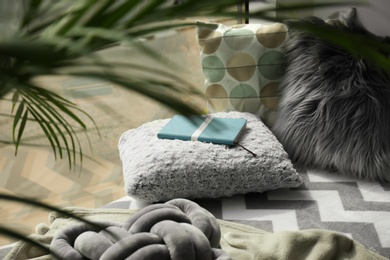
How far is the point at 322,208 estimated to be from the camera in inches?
60.7

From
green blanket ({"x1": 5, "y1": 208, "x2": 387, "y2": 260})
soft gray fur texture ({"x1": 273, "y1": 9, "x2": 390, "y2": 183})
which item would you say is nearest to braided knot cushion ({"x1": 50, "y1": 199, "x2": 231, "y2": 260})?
green blanket ({"x1": 5, "y1": 208, "x2": 387, "y2": 260})

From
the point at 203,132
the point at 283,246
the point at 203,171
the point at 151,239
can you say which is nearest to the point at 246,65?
the point at 203,132

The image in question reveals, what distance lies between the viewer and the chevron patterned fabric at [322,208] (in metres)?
1.44

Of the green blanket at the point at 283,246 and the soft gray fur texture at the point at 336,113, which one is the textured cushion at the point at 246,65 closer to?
the soft gray fur texture at the point at 336,113

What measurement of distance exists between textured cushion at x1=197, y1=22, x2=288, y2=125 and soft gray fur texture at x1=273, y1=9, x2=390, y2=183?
98mm

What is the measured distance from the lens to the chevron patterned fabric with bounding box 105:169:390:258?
1.44 m

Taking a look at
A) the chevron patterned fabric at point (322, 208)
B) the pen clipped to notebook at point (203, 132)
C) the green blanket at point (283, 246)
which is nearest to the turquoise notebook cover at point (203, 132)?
the pen clipped to notebook at point (203, 132)

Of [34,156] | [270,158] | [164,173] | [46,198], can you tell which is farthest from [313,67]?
[34,156]

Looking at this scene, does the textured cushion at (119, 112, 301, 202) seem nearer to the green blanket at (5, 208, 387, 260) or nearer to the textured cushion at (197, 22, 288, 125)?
the green blanket at (5, 208, 387, 260)

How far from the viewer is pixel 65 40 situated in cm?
36

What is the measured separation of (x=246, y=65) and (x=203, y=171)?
543mm

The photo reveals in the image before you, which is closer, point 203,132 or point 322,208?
point 322,208

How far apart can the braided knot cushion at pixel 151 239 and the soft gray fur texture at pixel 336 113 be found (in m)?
0.62

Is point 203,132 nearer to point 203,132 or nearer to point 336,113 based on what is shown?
point 203,132
